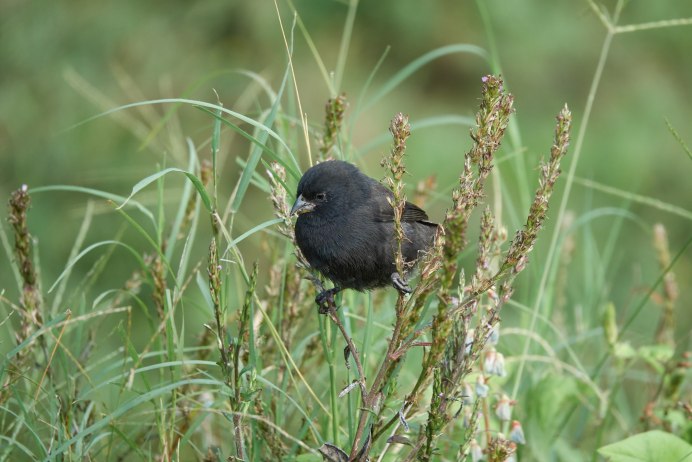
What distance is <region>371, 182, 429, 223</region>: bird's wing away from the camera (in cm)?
316

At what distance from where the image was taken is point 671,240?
640cm

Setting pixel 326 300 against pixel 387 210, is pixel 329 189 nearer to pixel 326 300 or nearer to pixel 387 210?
pixel 387 210

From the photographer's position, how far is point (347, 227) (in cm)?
306

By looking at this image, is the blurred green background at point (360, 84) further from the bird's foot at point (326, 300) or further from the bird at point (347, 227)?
the bird's foot at point (326, 300)

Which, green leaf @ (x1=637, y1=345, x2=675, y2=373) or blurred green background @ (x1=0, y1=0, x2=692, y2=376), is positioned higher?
blurred green background @ (x1=0, y1=0, x2=692, y2=376)

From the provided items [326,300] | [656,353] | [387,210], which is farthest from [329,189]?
[656,353]

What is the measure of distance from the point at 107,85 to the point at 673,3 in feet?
14.0

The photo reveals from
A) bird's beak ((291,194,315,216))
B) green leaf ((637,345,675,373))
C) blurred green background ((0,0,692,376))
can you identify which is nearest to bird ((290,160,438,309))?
bird's beak ((291,194,315,216))

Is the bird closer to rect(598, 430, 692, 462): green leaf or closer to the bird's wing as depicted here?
the bird's wing

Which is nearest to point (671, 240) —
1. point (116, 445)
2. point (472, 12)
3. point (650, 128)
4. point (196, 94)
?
point (650, 128)

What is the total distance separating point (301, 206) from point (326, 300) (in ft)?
1.54

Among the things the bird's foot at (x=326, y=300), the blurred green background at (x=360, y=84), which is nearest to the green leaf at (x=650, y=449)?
the bird's foot at (x=326, y=300)

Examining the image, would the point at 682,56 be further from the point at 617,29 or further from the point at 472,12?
the point at 617,29

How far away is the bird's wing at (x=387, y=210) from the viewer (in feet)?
10.4
